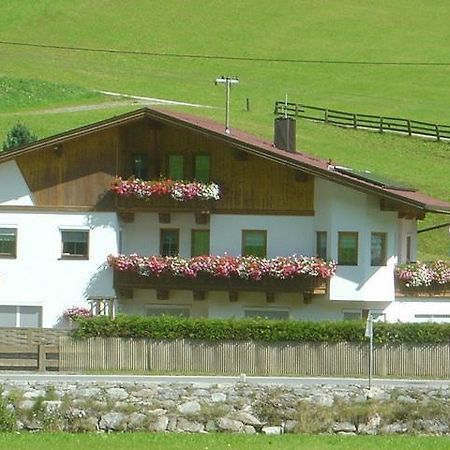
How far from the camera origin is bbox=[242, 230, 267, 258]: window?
54.5 meters

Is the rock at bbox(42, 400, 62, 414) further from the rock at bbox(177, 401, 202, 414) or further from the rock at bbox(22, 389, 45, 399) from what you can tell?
the rock at bbox(177, 401, 202, 414)

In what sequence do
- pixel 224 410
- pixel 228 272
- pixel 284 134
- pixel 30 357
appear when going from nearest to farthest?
pixel 224 410 < pixel 30 357 < pixel 228 272 < pixel 284 134

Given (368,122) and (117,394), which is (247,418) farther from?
(368,122)

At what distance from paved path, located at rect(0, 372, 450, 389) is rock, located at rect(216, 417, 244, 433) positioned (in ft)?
8.76

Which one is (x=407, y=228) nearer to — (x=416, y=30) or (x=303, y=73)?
(x=303, y=73)

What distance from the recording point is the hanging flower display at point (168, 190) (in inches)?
2105

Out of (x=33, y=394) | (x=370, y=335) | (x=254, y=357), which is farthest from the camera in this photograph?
(x=254, y=357)

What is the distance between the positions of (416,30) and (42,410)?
104 m

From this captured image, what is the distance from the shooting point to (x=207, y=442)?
3091 cm

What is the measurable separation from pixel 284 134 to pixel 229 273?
414 inches

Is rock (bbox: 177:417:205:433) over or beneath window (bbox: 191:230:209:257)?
beneath

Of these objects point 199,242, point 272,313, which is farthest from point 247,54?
point 272,313

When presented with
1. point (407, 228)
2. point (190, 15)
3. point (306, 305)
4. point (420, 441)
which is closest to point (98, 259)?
point (306, 305)

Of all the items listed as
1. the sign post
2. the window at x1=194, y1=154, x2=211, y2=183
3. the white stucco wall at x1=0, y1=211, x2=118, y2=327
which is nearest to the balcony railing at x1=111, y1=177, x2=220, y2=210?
the window at x1=194, y1=154, x2=211, y2=183
